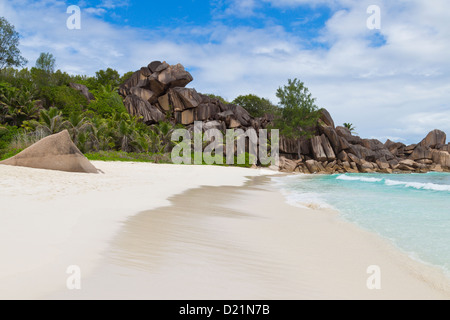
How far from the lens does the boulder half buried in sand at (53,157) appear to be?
41.1 feet

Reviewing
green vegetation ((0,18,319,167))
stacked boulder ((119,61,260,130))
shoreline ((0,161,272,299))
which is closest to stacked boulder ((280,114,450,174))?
green vegetation ((0,18,319,167))

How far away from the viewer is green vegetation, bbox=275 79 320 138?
51.1 metres

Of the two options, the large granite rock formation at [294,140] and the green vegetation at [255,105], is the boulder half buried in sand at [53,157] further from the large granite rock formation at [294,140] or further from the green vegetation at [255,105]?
the green vegetation at [255,105]

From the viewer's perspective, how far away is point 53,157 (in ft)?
41.9

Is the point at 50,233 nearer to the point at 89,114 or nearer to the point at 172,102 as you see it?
the point at 89,114

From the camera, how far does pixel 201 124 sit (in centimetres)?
5131

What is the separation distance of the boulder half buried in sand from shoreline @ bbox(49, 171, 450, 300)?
9168 millimetres

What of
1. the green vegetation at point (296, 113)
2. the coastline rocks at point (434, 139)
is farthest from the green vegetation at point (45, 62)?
the coastline rocks at point (434, 139)

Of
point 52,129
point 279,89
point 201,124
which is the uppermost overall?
point 279,89

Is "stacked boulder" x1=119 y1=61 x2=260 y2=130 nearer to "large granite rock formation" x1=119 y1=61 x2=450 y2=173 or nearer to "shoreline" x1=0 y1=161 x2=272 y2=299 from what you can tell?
"large granite rock formation" x1=119 y1=61 x2=450 y2=173

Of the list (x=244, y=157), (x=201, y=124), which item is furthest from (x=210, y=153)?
(x=201, y=124)

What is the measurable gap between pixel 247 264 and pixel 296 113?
171 ft
